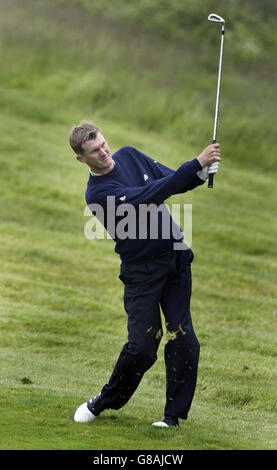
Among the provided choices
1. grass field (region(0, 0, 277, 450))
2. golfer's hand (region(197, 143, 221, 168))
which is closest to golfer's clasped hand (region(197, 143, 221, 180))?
golfer's hand (region(197, 143, 221, 168))

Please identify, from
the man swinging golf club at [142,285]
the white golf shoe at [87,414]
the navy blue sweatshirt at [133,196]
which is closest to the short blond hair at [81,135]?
the man swinging golf club at [142,285]

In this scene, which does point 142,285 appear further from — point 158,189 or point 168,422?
point 168,422

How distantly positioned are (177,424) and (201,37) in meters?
18.5

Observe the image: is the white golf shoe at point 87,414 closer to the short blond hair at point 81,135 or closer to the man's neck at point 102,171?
the man's neck at point 102,171

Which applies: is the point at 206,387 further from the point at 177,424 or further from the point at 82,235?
the point at 82,235

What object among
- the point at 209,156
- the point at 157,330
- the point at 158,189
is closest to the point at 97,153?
the point at 158,189

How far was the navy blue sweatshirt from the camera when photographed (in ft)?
19.9

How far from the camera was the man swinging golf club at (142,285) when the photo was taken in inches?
246

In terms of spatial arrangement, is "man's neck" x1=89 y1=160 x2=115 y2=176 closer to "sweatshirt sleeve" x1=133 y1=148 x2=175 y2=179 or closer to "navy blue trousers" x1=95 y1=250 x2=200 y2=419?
"sweatshirt sleeve" x1=133 y1=148 x2=175 y2=179

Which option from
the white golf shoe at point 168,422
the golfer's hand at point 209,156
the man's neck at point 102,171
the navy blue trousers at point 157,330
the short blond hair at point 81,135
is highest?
the short blond hair at point 81,135

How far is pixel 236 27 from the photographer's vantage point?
25.0 m

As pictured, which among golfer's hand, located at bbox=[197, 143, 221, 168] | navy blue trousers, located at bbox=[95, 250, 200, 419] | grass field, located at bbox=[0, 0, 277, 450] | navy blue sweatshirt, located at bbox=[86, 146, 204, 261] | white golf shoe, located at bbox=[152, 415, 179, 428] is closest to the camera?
golfer's hand, located at bbox=[197, 143, 221, 168]

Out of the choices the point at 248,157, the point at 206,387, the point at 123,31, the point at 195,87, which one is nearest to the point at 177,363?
the point at 206,387

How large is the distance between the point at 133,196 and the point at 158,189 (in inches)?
8.9
